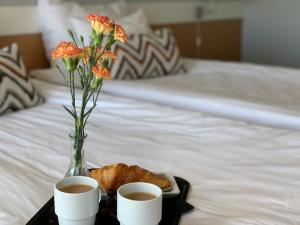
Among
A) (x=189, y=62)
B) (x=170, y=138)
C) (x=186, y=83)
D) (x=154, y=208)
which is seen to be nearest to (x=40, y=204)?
(x=154, y=208)

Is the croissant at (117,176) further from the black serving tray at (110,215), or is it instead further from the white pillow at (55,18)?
the white pillow at (55,18)

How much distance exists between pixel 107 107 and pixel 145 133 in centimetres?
35

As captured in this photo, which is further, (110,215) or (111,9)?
(111,9)

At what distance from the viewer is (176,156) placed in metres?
1.31

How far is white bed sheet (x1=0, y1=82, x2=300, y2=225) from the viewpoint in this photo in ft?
3.26

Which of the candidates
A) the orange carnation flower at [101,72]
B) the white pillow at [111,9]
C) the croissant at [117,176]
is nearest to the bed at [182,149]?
the croissant at [117,176]

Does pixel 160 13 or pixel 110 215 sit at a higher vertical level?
pixel 160 13

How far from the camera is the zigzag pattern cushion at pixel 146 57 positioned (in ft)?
7.75

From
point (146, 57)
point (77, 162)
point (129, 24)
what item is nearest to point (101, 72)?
point (77, 162)

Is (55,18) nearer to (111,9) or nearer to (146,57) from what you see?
(111,9)

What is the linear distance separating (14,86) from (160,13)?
5.18 ft

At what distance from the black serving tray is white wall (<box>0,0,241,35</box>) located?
1578 millimetres

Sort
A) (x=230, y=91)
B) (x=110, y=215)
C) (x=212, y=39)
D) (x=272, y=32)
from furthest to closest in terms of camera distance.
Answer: (x=272, y=32) < (x=212, y=39) < (x=230, y=91) < (x=110, y=215)

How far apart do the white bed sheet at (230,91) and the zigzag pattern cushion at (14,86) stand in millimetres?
422
